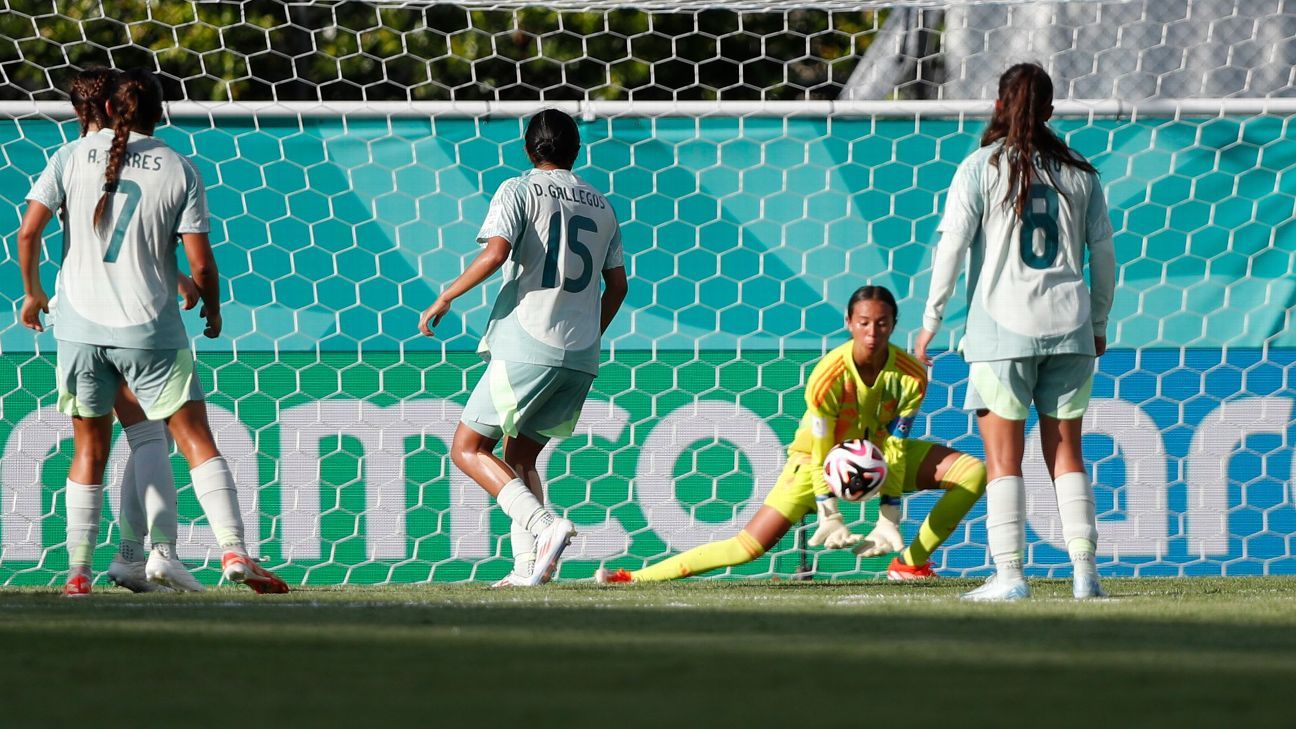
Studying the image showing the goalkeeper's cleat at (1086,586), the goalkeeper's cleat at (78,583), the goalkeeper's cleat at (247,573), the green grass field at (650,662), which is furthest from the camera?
the goalkeeper's cleat at (78,583)

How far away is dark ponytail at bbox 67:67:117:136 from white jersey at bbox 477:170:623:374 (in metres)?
1.23

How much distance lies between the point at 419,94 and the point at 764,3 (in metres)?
6.60

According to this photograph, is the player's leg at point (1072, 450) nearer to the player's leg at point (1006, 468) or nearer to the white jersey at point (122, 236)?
the player's leg at point (1006, 468)

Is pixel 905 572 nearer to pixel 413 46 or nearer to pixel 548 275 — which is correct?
pixel 548 275

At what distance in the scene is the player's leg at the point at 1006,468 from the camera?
4539 millimetres

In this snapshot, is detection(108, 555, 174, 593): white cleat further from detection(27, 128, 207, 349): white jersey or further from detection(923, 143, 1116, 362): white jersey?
detection(923, 143, 1116, 362): white jersey

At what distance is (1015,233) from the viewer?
4.54 metres

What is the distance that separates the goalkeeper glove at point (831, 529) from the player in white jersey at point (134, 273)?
1752 mm

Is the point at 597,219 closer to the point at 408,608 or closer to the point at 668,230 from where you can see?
the point at 668,230

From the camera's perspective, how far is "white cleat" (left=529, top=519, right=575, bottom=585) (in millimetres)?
5281

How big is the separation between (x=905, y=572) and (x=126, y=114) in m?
3.18

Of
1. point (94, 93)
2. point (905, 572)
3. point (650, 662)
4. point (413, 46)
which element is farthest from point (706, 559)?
point (413, 46)

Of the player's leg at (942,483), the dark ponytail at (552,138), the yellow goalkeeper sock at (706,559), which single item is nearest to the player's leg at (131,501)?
the dark ponytail at (552,138)

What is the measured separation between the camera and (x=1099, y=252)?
15.3 ft
